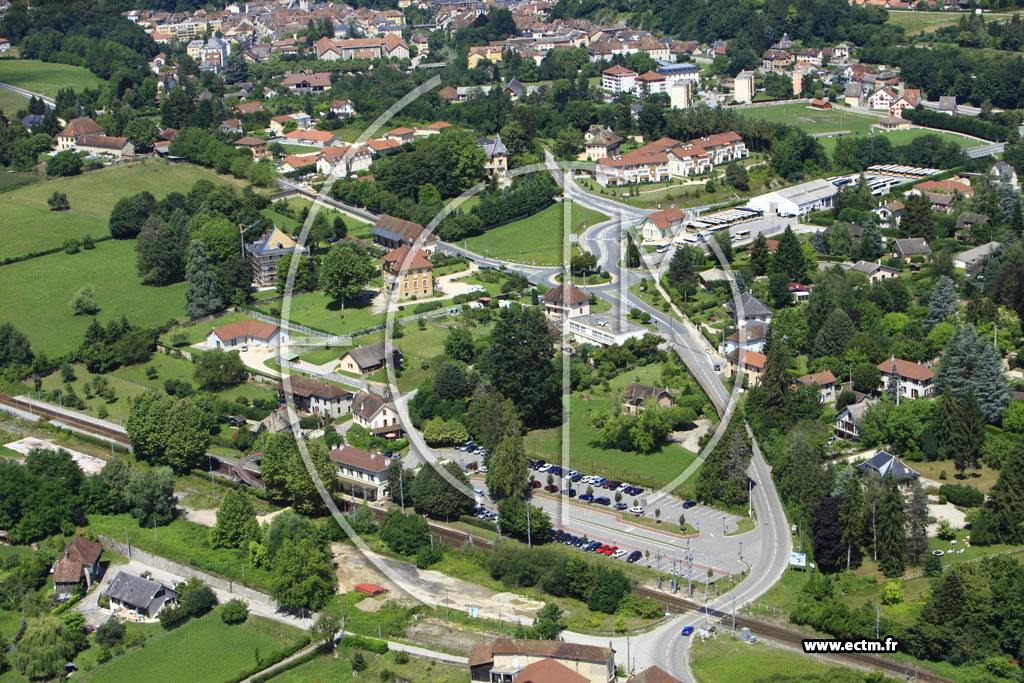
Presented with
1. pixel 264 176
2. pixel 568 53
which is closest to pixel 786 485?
pixel 264 176

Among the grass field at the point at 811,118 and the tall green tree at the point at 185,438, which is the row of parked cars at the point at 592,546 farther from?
the grass field at the point at 811,118

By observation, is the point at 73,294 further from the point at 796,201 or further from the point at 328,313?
the point at 796,201

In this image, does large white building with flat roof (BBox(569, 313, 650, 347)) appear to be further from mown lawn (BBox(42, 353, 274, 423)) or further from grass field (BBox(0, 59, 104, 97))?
grass field (BBox(0, 59, 104, 97))

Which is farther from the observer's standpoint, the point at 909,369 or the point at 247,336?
the point at 247,336

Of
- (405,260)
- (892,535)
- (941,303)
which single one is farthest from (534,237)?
(892,535)

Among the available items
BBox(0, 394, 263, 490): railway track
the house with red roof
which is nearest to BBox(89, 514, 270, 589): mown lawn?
BBox(0, 394, 263, 490): railway track

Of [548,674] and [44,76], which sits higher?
[548,674]
